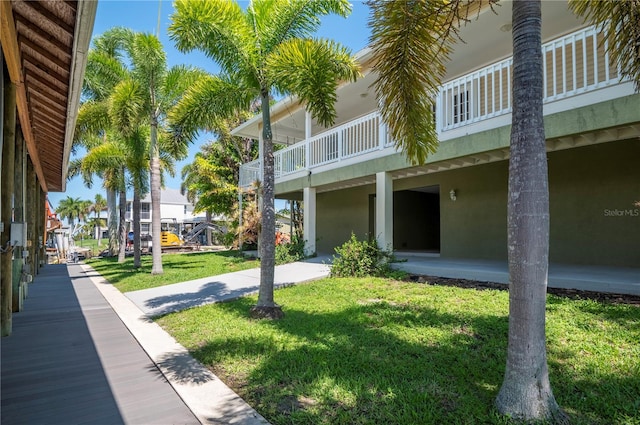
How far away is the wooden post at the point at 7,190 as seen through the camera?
5484mm

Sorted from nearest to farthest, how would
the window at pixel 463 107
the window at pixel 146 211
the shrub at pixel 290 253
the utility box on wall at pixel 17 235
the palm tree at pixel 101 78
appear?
the utility box on wall at pixel 17 235 → the window at pixel 463 107 → the palm tree at pixel 101 78 → the shrub at pixel 290 253 → the window at pixel 146 211

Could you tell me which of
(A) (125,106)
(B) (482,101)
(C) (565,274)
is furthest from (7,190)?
(B) (482,101)

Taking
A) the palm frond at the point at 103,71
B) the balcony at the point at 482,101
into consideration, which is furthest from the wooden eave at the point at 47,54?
the balcony at the point at 482,101

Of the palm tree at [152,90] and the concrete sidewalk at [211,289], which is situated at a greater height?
the palm tree at [152,90]

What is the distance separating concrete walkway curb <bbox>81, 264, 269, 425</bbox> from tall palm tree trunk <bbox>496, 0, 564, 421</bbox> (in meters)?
2.16

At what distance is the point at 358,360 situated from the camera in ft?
14.2

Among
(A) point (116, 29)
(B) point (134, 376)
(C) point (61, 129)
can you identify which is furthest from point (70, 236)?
(B) point (134, 376)

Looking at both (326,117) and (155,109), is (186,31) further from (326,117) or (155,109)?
(155,109)

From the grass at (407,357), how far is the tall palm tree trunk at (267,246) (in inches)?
13.5

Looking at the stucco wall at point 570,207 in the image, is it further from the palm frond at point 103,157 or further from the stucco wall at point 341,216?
the palm frond at point 103,157

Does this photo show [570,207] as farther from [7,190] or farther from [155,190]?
[155,190]

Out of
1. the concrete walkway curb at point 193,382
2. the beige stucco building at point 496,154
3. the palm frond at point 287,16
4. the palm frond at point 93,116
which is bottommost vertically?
the concrete walkway curb at point 193,382

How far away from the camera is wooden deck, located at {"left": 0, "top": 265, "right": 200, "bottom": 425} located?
3.42 meters
